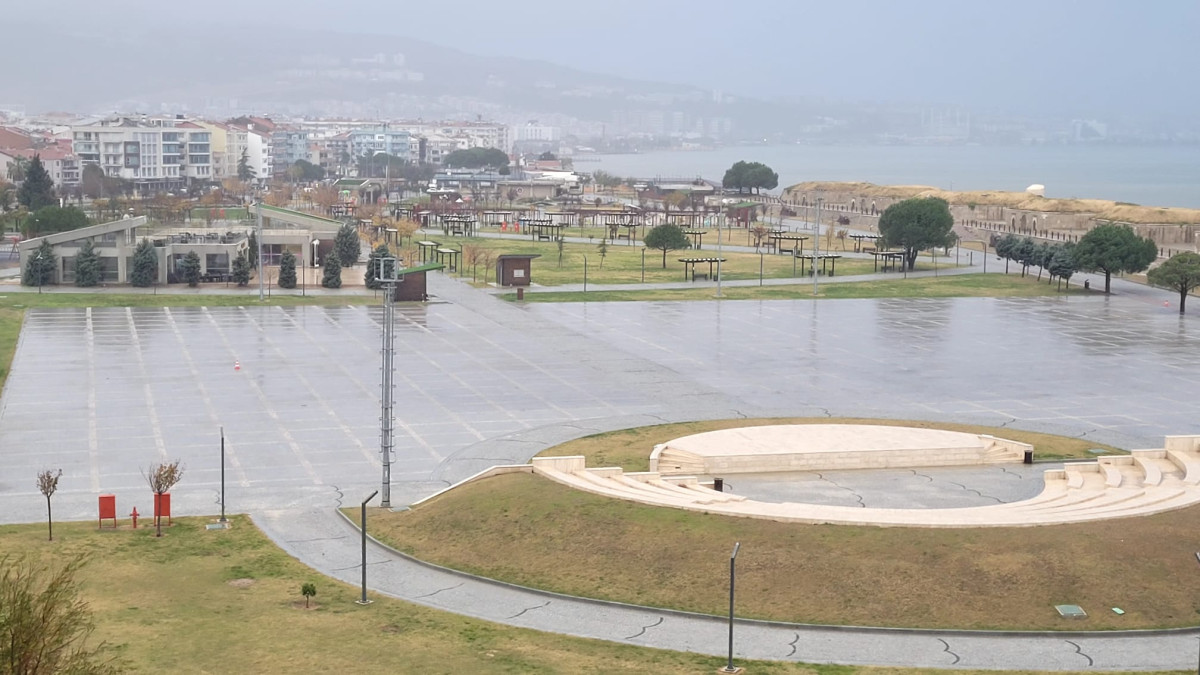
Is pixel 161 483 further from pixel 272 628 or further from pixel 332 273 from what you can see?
pixel 332 273

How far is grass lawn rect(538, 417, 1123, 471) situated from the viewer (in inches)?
1426

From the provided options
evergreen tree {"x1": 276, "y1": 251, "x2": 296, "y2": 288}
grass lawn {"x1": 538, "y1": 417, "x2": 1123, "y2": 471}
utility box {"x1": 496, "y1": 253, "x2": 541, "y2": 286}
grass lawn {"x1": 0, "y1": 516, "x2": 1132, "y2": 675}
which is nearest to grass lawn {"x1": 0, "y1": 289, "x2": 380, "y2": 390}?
evergreen tree {"x1": 276, "y1": 251, "x2": 296, "y2": 288}

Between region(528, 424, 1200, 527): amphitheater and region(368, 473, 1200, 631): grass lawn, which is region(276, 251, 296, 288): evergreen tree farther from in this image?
region(368, 473, 1200, 631): grass lawn

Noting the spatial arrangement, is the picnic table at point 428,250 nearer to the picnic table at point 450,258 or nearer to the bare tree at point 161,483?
the picnic table at point 450,258

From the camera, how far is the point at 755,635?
2453cm

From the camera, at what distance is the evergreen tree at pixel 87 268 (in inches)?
2820

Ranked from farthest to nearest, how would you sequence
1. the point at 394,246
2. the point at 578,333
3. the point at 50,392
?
the point at 394,246, the point at 578,333, the point at 50,392

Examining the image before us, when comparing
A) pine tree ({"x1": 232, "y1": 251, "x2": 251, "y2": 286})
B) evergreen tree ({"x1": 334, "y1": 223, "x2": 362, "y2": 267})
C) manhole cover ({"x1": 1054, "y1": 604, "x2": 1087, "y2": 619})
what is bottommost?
manhole cover ({"x1": 1054, "y1": 604, "x2": 1087, "y2": 619})

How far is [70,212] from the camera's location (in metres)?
85.8

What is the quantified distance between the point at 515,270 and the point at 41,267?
24.2m

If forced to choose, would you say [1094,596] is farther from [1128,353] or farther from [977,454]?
[1128,353]

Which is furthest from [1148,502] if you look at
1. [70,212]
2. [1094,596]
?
[70,212]

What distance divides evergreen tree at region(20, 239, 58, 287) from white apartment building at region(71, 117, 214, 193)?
106486 millimetres

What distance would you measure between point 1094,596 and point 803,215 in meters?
128
